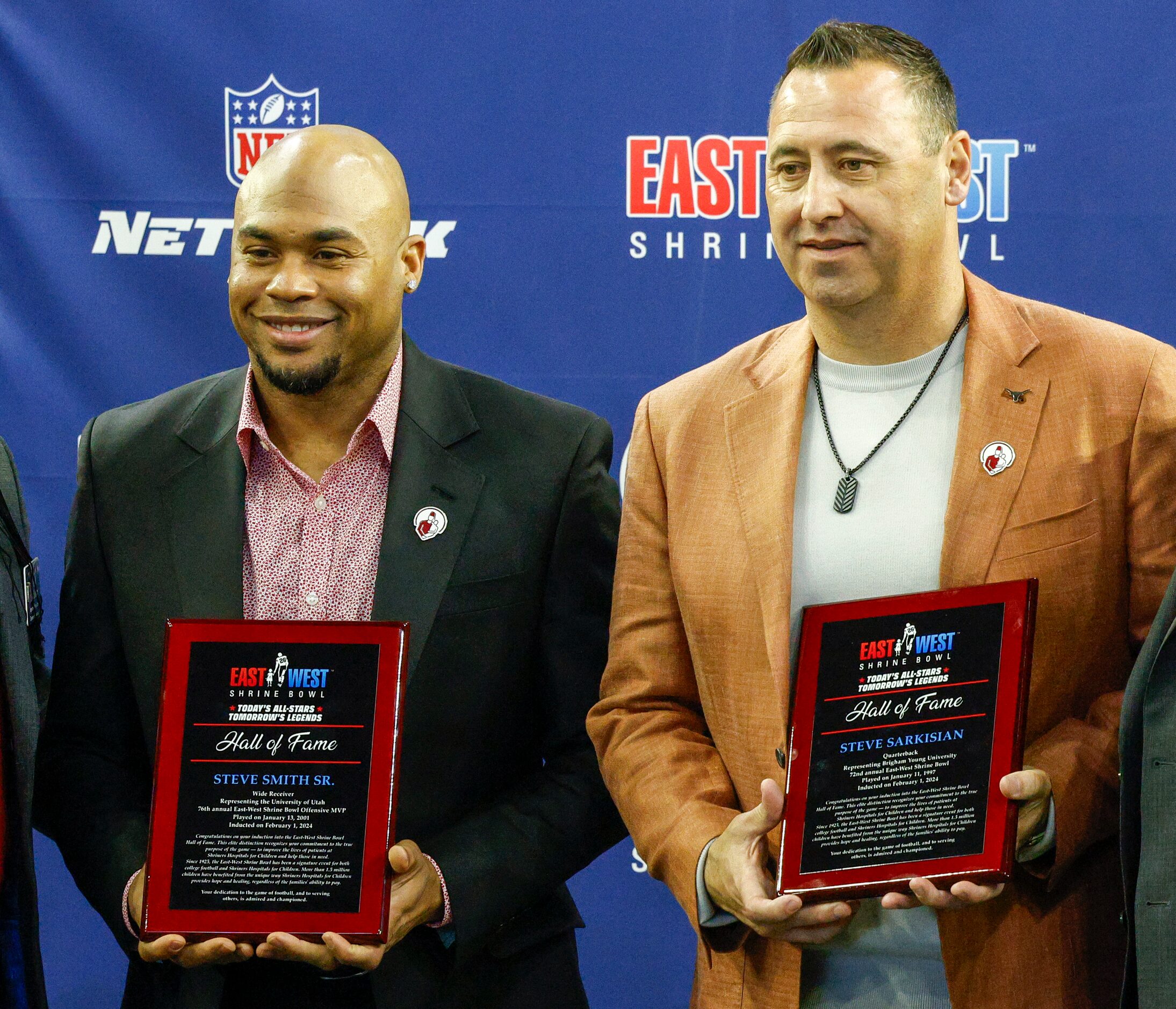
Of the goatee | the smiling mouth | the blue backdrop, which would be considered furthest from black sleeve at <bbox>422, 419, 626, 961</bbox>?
the blue backdrop

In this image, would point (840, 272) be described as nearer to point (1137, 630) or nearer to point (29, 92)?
point (1137, 630)

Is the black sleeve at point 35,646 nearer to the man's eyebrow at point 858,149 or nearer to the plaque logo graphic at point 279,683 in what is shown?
the plaque logo graphic at point 279,683

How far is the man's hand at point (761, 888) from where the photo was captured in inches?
77.7

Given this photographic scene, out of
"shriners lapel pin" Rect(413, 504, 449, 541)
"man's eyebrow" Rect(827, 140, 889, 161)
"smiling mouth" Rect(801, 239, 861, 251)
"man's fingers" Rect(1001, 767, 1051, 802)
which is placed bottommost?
"man's fingers" Rect(1001, 767, 1051, 802)

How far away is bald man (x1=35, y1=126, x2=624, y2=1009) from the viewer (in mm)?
2338

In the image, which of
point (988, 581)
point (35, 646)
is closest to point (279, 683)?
point (35, 646)

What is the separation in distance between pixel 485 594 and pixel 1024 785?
909 mm

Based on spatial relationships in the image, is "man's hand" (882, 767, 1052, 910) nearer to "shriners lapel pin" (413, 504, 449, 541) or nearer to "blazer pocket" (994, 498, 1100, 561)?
"blazer pocket" (994, 498, 1100, 561)

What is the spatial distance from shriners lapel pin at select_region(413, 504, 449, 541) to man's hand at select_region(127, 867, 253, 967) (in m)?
0.69

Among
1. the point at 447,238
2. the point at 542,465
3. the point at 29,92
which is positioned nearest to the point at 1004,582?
the point at 542,465

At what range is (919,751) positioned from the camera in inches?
77.5

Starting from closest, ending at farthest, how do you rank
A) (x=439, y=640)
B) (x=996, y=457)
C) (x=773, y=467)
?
(x=996, y=457)
(x=773, y=467)
(x=439, y=640)

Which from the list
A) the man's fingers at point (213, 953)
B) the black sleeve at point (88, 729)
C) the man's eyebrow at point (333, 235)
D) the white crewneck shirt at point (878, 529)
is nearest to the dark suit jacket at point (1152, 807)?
the white crewneck shirt at point (878, 529)

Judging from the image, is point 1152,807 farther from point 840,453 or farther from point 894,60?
point 894,60
